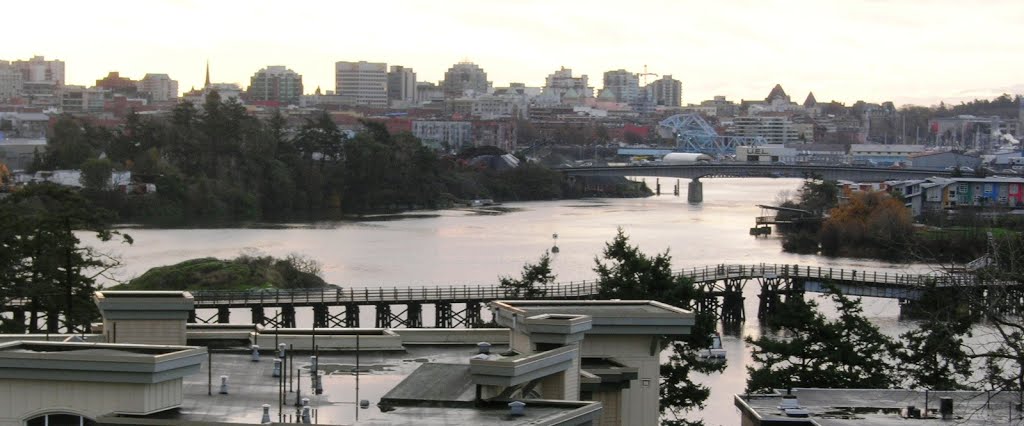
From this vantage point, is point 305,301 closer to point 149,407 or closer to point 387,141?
point 149,407

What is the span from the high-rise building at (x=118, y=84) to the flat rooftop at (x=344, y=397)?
131 meters

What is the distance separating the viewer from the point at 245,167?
205ft

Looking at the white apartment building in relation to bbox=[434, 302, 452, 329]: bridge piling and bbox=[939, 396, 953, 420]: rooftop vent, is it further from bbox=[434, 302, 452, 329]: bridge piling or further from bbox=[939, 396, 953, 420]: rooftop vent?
bbox=[939, 396, 953, 420]: rooftop vent

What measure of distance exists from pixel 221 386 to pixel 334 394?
2.04 ft

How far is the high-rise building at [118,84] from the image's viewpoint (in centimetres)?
14038

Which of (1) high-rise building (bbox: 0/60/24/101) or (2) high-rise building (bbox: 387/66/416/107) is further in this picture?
(2) high-rise building (bbox: 387/66/416/107)

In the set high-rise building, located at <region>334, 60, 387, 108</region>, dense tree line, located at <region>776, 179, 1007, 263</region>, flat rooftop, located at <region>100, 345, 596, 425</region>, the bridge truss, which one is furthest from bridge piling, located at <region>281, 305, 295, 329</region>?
high-rise building, located at <region>334, 60, 387, 108</region>

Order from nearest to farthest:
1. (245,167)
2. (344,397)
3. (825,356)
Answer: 1. (344,397)
2. (825,356)
3. (245,167)

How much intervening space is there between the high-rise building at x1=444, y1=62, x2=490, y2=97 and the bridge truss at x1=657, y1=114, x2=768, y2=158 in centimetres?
3910

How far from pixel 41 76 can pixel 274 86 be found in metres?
20.4

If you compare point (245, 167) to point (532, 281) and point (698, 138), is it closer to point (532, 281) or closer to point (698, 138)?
point (532, 281)

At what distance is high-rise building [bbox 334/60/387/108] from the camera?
171m

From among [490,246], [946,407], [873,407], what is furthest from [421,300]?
[490,246]

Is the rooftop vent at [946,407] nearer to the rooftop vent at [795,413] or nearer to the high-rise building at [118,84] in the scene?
the rooftop vent at [795,413]
